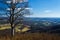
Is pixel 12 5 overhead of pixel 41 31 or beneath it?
overhead

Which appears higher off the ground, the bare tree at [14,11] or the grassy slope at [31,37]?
the bare tree at [14,11]

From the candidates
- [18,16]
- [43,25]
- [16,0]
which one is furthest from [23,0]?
[43,25]

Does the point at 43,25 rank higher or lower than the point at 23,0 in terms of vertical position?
lower

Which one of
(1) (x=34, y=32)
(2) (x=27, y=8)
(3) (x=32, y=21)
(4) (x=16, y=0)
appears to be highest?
(4) (x=16, y=0)

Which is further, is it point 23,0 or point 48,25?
point 23,0

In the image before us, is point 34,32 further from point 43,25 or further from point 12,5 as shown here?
point 12,5

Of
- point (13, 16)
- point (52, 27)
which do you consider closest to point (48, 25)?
point (52, 27)

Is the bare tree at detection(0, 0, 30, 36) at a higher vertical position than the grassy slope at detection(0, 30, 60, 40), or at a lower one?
higher

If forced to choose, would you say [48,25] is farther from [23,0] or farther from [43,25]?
[23,0]

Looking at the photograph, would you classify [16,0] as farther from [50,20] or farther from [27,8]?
[50,20]

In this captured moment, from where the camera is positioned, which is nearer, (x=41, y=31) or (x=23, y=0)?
(x=41, y=31)
